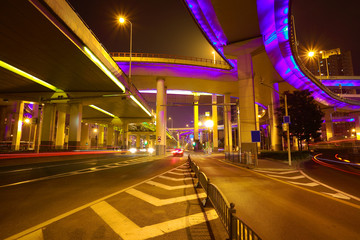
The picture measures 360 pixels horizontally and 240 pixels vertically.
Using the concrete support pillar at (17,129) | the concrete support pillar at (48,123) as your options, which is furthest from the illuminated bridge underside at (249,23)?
Result: the concrete support pillar at (17,129)

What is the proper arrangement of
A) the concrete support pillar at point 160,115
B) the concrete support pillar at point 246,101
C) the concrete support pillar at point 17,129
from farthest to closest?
the concrete support pillar at point 160,115 < the concrete support pillar at point 17,129 < the concrete support pillar at point 246,101

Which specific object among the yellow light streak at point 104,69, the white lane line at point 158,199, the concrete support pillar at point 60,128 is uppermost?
the yellow light streak at point 104,69

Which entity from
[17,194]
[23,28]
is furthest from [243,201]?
[23,28]

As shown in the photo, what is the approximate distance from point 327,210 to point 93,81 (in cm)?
2390

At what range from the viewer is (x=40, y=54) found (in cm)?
1631

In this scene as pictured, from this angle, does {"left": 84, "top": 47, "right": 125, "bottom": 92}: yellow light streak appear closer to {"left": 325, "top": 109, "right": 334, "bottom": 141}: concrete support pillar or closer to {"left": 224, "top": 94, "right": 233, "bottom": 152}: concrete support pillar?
{"left": 224, "top": 94, "right": 233, "bottom": 152}: concrete support pillar

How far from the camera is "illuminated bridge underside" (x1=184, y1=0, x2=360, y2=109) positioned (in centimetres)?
1845

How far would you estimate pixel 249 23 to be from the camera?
21297 millimetres

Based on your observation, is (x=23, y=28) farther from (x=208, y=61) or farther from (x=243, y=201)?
(x=208, y=61)

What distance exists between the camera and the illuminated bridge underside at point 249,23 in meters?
18.5

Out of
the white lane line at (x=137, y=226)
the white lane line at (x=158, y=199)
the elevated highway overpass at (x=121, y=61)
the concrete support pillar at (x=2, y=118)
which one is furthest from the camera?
the concrete support pillar at (x=2, y=118)

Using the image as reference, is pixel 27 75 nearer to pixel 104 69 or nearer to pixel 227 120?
pixel 104 69

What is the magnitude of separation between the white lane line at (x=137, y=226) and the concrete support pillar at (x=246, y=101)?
21.5 m

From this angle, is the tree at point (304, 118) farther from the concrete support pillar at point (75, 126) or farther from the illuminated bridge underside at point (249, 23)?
the concrete support pillar at point (75, 126)
